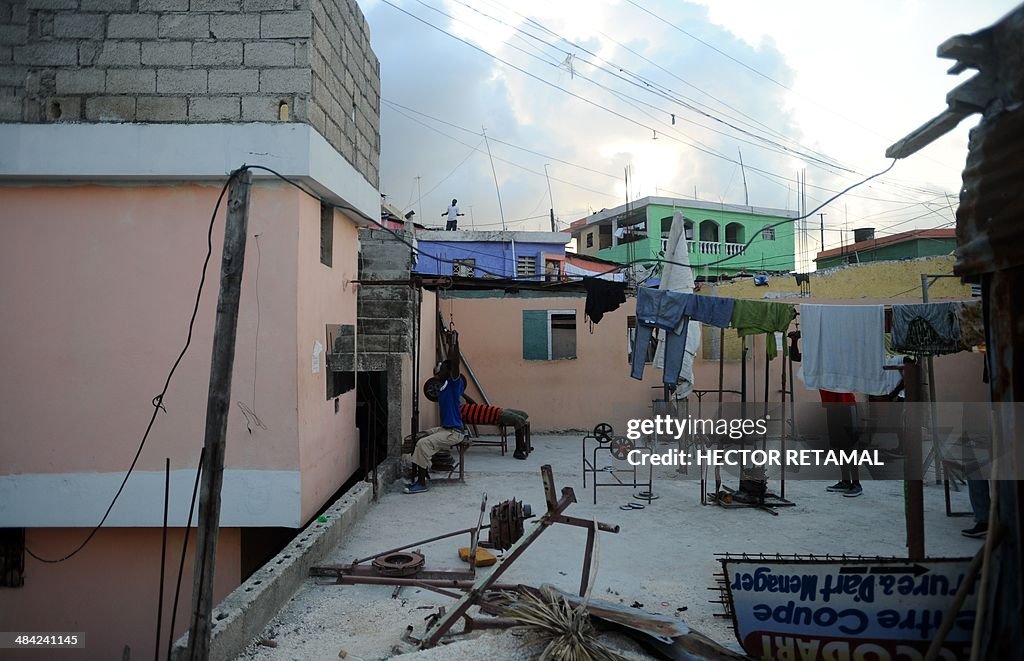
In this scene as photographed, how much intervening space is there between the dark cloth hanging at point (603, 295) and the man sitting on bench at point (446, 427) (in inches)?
84.8

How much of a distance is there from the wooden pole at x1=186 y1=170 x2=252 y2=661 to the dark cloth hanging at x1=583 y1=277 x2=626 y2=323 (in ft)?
21.8

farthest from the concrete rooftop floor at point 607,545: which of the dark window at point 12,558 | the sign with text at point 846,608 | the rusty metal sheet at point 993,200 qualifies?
the dark window at point 12,558

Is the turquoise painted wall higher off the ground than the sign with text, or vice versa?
the turquoise painted wall

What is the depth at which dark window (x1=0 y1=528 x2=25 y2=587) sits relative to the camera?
6.95 metres

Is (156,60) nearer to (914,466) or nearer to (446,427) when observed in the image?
(446,427)

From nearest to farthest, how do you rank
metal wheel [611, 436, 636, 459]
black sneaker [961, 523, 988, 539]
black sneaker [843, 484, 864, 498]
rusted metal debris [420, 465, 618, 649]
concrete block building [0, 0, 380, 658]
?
1. rusted metal debris [420, 465, 618, 649]
2. concrete block building [0, 0, 380, 658]
3. black sneaker [961, 523, 988, 539]
4. black sneaker [843, 484, 864, 498]
5. metal wheel [611, 436, 636, 459]

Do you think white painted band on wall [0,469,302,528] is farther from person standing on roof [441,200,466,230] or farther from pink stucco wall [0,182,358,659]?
person standing on roof [441,200,466,230]

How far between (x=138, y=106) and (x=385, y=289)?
4420mm

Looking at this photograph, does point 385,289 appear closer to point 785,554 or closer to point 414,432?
point 414,432

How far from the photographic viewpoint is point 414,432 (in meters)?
9.76

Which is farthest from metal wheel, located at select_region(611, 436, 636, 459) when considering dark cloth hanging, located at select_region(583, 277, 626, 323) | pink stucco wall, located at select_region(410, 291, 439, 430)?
pink stucco wall, located at select_region(410, 291, 439, 430)

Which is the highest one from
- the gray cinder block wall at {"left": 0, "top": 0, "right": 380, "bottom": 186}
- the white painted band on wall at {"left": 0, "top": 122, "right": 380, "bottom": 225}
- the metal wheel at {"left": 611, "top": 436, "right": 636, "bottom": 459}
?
the gray cinder block wall at {"left": 0, "top": 0, "right": 380, "bottom": 186}

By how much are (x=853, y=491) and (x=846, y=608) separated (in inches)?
236

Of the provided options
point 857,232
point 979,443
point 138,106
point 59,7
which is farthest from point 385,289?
point 857,232
